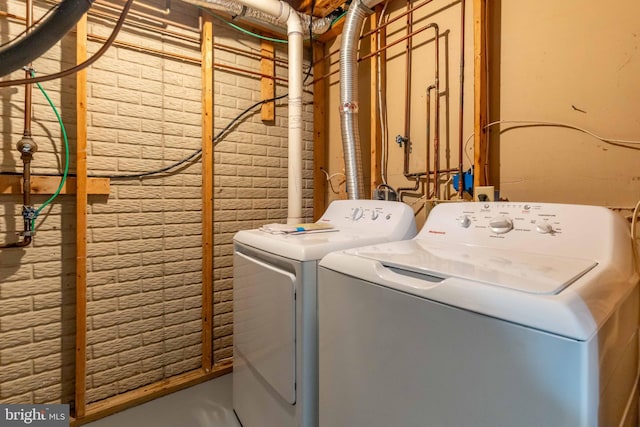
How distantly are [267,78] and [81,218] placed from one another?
1.53 m

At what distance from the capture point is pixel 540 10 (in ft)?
4.74

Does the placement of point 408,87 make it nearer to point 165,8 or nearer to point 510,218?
point 510,218

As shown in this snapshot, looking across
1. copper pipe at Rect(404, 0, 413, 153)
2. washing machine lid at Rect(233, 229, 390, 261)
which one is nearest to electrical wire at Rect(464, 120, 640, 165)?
copper pipe at Rect(404, 0, 413, 153)

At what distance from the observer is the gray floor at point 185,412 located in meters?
1.77

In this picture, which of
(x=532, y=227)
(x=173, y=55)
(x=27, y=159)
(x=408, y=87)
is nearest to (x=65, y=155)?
(x=27, y=159)

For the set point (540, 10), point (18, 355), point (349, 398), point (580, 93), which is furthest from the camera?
point (18, 355)

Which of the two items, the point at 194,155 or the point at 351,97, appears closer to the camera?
the point at 351,97

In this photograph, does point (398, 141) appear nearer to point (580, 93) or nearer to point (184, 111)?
point (580, 93)

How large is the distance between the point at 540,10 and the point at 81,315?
2.71m

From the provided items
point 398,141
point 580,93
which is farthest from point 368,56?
point 580,93

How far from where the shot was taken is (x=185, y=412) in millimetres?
1856

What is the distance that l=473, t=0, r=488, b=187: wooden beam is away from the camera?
61.1 inches

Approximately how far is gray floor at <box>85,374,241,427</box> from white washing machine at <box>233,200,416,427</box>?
0.16 m

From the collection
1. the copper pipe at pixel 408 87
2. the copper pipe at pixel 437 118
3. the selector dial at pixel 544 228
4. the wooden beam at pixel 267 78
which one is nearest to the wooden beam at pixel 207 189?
the wooden beam at pixel 267 78
